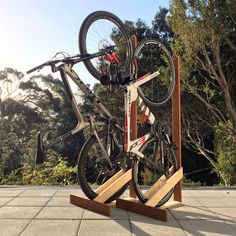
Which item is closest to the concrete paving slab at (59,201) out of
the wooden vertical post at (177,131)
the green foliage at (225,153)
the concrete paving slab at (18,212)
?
the concrete paving slab at (18,212)

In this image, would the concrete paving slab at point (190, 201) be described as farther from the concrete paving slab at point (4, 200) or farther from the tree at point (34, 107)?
the tree at point (34, 107)

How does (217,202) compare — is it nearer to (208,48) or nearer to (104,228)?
(104,228)

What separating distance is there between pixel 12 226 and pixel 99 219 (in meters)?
0.82

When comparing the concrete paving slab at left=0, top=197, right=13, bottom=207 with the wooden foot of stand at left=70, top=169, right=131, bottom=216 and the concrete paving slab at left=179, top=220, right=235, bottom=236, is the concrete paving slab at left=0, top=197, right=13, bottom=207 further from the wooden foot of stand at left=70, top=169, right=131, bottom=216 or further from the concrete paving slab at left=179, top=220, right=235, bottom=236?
the concrete paving slab at left=179, top=220, right=235, bottom=236

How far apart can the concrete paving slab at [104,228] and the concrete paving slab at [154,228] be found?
77 mm

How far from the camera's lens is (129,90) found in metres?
4.57

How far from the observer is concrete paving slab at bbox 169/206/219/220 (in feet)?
13.9

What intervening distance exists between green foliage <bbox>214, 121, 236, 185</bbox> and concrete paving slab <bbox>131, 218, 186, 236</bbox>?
22.8 ft

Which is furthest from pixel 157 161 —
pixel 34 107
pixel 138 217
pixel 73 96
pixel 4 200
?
pixel 34 107

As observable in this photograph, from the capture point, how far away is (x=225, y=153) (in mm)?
11555

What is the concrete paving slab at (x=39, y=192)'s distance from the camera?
523 centimetres

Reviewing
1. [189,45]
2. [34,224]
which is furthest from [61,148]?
[34,224]

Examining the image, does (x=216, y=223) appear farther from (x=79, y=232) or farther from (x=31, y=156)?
(x=31, y=156)

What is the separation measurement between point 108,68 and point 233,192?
102 inches
